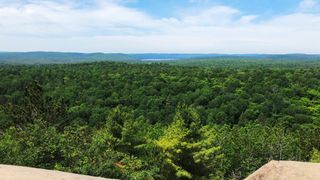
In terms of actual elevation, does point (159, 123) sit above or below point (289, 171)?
below

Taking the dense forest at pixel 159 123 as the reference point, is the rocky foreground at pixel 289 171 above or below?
above

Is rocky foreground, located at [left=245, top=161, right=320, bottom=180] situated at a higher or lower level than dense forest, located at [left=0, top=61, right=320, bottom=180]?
higher

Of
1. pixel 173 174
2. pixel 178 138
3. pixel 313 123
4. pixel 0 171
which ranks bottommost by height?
pixel 313 123

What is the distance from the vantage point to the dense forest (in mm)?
26328

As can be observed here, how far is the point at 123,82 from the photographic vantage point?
359ft

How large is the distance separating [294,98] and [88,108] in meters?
49.1

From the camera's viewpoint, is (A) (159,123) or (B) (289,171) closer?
(B) (289,171)

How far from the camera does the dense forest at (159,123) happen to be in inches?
1037

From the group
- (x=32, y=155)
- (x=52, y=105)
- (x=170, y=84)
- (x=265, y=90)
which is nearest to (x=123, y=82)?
(x=170, y=84)

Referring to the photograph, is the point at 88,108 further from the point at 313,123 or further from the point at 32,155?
the point at 32,155

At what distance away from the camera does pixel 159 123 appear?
7319cm

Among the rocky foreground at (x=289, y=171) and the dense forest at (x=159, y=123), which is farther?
the dense forest at (x=159, y=123)

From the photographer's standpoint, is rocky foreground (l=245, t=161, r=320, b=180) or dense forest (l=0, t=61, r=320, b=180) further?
dense forest (l=0, t=61, r=320, b=180)

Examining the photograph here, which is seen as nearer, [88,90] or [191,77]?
[88,90]
